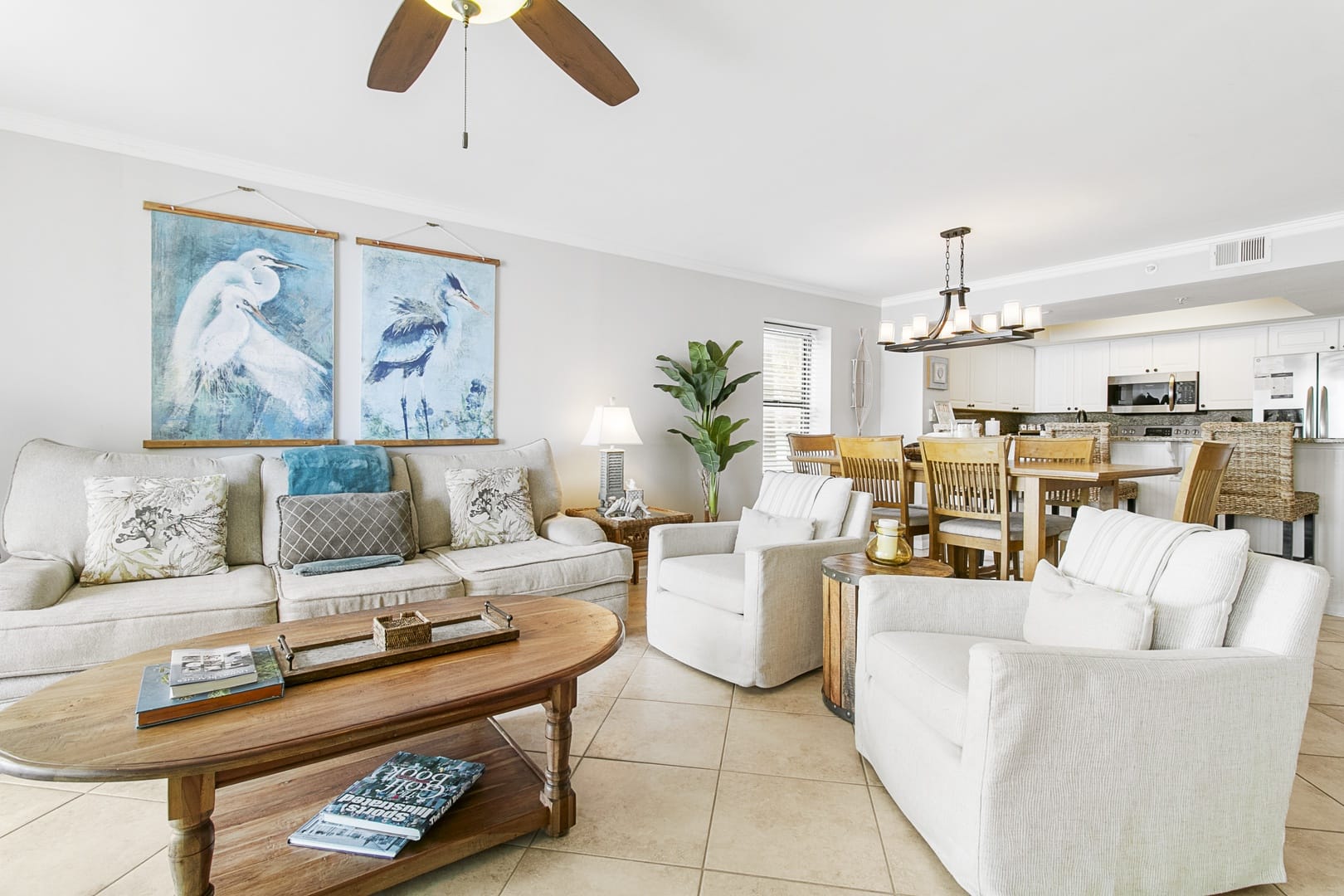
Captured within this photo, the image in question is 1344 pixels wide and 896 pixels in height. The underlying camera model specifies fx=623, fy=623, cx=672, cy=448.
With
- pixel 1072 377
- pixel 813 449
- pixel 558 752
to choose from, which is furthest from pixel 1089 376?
pixel 558 752

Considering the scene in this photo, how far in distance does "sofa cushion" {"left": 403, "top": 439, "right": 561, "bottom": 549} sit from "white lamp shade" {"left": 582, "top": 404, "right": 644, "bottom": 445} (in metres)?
0.30

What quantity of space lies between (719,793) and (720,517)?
3.25 meters

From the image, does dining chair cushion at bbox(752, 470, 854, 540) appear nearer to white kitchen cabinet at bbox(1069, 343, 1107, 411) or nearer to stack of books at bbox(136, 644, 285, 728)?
stack of books at bbox(136, 644, 285, 728)

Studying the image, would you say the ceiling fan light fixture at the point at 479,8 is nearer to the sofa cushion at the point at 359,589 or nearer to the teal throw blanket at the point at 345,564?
the sofa cushion at the point at 359,589

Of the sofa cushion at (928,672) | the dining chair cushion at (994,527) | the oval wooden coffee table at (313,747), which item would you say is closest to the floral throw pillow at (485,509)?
the oval wooden coffee table at (313,747)

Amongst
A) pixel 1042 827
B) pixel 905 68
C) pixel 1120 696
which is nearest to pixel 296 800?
pixel 1042 827

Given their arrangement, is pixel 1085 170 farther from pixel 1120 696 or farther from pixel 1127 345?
pixel 1127 345

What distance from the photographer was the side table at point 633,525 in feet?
12.1

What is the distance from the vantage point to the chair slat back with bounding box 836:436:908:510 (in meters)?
3.46

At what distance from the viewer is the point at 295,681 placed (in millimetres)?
1439

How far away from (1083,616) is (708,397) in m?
3.14

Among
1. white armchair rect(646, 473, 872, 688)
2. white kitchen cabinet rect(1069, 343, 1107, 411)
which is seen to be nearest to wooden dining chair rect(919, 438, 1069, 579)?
white armchair rect(646, 473, 872, 688)

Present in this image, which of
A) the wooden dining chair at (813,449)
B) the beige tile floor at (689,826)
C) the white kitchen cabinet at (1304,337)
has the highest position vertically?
the white kitchen cabinet at (1304,337)

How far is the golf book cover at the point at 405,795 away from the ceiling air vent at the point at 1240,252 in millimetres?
5137
